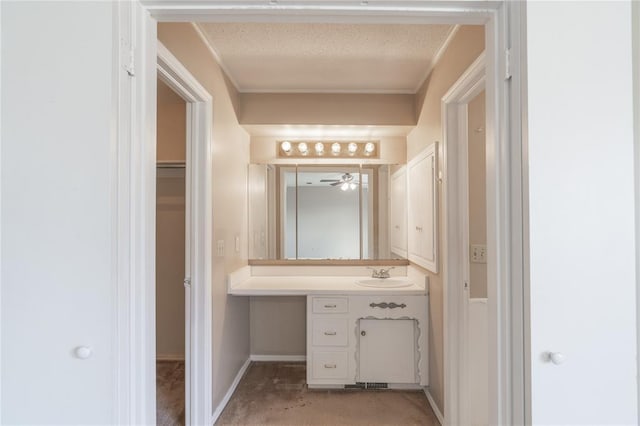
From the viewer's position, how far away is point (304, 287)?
2.58 metres

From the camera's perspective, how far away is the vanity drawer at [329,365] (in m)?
2.50

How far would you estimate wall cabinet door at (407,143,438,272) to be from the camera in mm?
2230

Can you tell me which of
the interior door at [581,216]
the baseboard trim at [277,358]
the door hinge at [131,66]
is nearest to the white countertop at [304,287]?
the baseboard trim at [277,358]

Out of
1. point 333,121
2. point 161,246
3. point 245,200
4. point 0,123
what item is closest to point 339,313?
point 245,200

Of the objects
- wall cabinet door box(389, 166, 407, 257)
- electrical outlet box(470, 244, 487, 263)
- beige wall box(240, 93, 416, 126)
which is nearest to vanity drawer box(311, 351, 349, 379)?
wall cabinet door box(389, 166, 407, 257)

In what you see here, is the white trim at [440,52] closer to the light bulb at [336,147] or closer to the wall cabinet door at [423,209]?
the wall cabinet door at [423,209]

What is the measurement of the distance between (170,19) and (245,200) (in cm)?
200

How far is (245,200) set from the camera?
296cm

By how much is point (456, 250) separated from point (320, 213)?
4.76 feet

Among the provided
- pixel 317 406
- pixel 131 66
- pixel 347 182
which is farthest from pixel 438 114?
pixel 317 406

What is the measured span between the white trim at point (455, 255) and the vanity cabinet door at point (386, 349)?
1.64 feet

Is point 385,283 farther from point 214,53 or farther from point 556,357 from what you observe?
point 214,53

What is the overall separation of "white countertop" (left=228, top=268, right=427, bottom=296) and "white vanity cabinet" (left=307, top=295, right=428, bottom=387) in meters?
0.05

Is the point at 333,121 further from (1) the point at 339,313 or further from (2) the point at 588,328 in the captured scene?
(2) the point at 588,328
